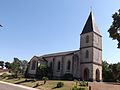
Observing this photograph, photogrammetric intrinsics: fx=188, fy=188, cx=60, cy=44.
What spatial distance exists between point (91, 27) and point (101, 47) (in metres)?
6.23

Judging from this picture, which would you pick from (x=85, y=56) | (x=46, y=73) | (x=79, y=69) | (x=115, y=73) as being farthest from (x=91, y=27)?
(x=115, y=73)

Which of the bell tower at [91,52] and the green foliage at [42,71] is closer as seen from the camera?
the bell tower at [91,52]

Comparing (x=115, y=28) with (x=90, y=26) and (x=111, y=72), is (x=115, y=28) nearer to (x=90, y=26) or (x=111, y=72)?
(x=90, y=26)

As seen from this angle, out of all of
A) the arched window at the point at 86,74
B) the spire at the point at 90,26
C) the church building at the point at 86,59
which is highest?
the spire at the point at 90,26

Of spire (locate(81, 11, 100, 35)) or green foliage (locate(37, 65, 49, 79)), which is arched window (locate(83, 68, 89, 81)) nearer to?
spire (locate(81, 11, 100, 35))

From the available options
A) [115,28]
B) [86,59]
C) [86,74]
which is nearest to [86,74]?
[86,74]

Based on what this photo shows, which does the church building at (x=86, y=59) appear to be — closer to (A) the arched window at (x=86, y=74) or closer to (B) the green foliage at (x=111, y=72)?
(A) the arched window at (x=86, y=74)

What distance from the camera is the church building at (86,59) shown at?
48.3m

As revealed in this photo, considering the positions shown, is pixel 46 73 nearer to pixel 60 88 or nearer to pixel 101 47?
pixel 101 47

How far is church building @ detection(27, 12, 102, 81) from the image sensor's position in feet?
158

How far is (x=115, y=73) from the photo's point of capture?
6488cm

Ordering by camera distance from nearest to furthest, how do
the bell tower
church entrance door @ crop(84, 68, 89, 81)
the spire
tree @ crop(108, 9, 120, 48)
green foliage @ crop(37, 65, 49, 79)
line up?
tree @ crop(108, 9, 120, 48) → the bell tower → church entrance door @ crop(84, 68, 89, 81) → the spire → green foliage @ crop(37, 65, 49, 79)

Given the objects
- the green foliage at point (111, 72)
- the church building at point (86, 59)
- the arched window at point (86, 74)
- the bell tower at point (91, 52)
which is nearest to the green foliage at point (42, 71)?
the church building at point (86, 59)

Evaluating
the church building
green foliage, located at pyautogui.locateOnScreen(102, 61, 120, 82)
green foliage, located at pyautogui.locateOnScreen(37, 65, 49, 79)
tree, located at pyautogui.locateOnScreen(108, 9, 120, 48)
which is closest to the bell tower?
the church building
